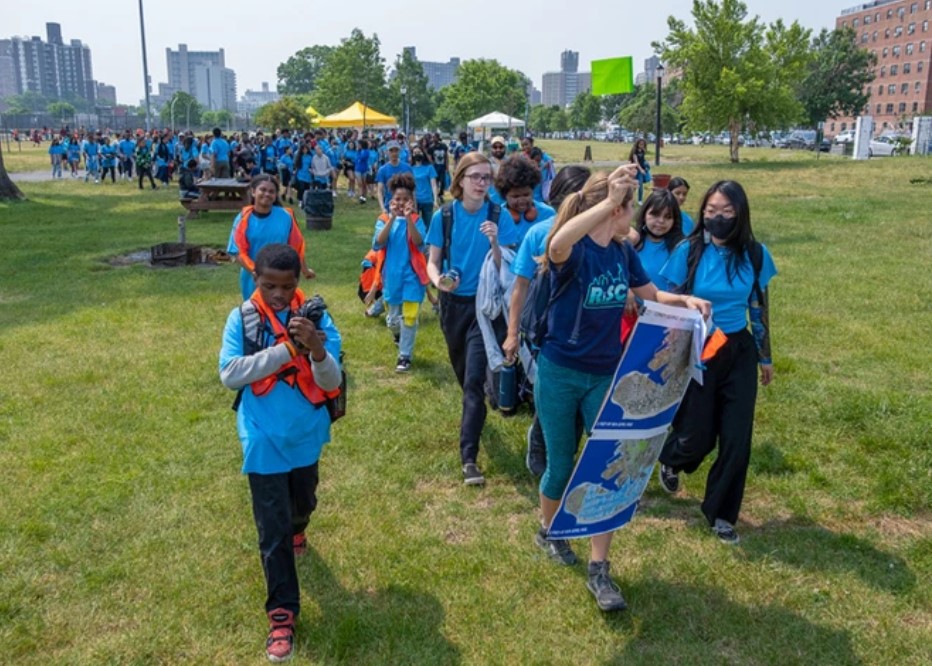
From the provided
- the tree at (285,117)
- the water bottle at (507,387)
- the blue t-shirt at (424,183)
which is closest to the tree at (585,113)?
the tree at (285,117)

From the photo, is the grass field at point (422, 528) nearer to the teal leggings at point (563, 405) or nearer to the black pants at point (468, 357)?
the black pants at point (468, 357)

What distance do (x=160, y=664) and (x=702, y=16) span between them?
38733 mm

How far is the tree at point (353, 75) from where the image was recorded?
2840 inches

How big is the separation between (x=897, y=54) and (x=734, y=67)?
79384 mm

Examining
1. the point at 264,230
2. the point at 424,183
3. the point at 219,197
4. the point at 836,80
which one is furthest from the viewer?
the point at 836,80

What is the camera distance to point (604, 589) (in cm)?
367

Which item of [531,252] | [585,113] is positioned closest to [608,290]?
[531,252]

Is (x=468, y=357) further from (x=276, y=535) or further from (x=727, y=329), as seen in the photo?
(x=276, y=535)

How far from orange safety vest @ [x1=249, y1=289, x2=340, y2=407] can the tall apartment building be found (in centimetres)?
10110

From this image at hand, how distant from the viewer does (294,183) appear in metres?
20.6

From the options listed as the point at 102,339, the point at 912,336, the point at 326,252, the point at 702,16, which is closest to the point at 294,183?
the point at 326,252

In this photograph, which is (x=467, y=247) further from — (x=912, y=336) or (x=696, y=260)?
(x=912, y=336)

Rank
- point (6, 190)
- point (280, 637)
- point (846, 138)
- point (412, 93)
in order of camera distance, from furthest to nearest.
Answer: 1. point (412, 93)
2. point (846, 138)
3. point (6, 190)
4. point (280, 637)

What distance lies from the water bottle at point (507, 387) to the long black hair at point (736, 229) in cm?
124
